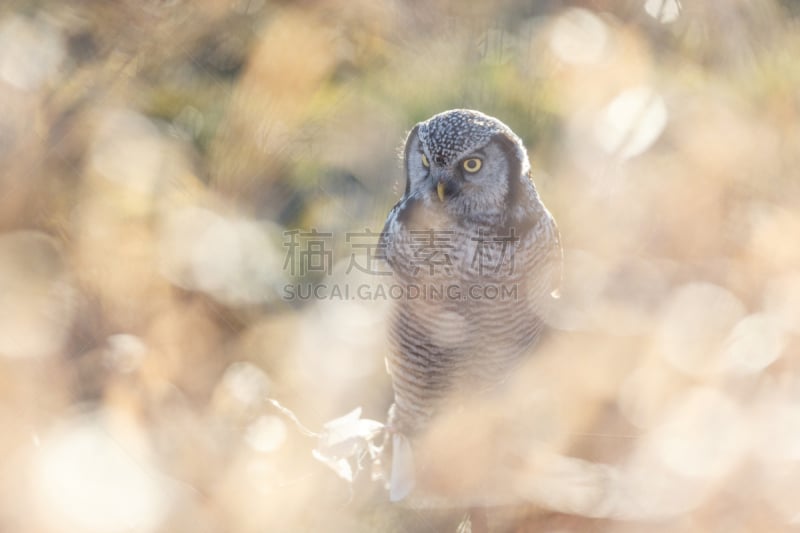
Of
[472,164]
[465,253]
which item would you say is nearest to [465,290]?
[465,253]

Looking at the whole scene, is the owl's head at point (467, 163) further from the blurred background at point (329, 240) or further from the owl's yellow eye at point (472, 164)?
the blurred background at point (329, 240)

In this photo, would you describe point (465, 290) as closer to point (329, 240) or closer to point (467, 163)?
point (467, 163)

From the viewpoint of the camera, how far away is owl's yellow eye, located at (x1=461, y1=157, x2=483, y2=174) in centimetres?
163

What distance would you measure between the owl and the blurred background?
176 millimetres

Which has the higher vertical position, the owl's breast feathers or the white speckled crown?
the white speckled crown

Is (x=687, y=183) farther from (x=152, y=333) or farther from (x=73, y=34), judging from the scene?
(x=73, y=34)

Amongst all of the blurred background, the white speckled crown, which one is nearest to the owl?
the white speckled crown

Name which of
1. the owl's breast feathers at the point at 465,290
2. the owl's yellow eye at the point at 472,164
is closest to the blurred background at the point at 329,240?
the owl's breast feathers at the point at 465,290

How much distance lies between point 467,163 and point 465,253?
0.20 meters

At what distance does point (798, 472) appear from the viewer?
1.07m

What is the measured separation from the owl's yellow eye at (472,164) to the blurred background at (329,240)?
0.28 meters

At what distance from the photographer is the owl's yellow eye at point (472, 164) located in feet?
5.33

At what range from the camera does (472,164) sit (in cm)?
163

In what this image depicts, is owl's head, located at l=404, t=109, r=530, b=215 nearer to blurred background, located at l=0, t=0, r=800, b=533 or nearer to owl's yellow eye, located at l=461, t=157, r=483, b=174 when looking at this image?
owl's yellow eye, located at l=461, t=157, r=483, b=174
